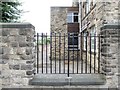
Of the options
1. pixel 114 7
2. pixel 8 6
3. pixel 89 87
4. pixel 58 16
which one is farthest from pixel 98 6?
pixel 58 16

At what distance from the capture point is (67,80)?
938 centimetres

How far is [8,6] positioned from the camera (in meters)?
17.3

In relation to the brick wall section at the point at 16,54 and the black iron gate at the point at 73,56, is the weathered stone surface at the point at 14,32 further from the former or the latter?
the black iron gate at the point at 73,56

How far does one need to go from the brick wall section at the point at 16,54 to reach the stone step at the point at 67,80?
17.7 inches

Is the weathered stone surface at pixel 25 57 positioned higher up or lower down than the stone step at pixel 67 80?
higher up

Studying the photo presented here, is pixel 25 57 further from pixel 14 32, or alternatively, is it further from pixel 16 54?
pixel 14 32

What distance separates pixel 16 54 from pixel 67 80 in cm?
195

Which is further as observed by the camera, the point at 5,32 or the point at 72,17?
the point at 72,17

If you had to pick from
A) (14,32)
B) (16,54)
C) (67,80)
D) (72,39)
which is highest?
(14,32)

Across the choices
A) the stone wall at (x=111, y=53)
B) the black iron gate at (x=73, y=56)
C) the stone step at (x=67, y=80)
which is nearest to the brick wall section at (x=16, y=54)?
the stone step at (x=67, y=80)

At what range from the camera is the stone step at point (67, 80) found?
9180mm

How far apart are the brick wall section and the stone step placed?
45 centimetres

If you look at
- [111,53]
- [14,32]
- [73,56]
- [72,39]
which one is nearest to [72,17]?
[72,39]

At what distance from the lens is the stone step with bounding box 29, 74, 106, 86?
918cm
